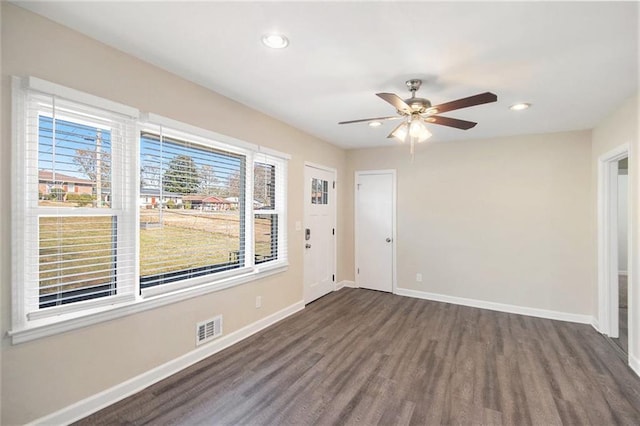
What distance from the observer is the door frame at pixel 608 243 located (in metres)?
3.45

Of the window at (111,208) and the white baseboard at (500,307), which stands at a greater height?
the window at (111,208)

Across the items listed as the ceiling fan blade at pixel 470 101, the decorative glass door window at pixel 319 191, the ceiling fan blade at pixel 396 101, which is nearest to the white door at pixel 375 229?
the decorative glass door window at pixel 319 191

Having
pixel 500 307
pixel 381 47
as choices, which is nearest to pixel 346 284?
pixel 500 307

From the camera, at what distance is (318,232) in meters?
4.80

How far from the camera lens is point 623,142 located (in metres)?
2.99

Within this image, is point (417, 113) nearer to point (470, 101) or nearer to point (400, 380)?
point (470, 101)

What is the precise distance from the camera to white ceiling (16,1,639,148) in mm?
1672

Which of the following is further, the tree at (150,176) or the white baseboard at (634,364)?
the white baseboard at (634,364)

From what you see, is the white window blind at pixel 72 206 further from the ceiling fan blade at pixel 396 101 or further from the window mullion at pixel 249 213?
the ceiling fan blade at pixel 396 101

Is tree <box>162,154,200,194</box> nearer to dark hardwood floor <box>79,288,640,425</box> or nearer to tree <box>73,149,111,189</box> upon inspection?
tree <box>73,149,111,189</box>

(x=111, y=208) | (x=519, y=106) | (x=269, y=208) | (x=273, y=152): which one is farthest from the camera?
(x=269, y=208)

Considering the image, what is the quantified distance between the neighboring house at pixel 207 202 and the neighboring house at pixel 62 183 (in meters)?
0.75

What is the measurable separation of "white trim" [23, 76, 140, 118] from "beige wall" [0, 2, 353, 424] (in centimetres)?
5

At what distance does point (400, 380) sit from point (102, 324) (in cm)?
235
